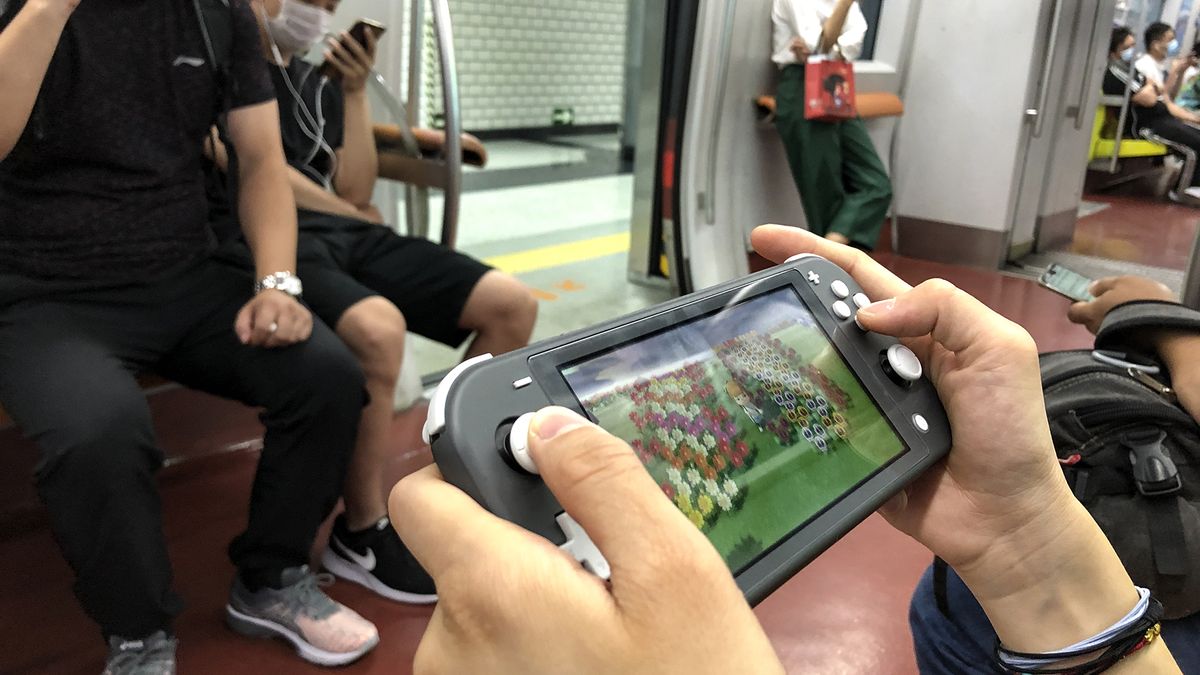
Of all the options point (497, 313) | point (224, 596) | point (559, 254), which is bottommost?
point (224, 596)

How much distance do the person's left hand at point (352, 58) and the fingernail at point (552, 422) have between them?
1.73m

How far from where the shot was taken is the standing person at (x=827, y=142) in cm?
303

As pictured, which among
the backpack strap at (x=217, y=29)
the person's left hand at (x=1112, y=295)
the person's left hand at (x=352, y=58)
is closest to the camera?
the person's left hand at (x=1112, y=295)

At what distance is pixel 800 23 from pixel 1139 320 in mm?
2356

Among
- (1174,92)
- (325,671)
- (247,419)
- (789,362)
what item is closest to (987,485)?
(789,362)

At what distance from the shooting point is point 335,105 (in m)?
1.93

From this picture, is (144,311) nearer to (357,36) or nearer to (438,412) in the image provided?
(357,36)

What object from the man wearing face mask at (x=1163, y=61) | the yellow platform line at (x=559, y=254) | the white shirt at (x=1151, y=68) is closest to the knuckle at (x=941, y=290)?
the yellow platform line at (x=559, y=254)

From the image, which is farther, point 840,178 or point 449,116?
point 840,178

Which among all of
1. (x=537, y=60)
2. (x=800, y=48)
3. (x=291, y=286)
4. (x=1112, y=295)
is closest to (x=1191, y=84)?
(x=800, y=48)

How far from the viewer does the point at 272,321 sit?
133 centimetres

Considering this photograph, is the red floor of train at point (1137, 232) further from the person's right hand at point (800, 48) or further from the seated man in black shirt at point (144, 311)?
the seated man in black shirt at point (144, 311)

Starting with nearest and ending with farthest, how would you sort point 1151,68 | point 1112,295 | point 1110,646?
point 1110,646
point 1112,295
point 1151,68

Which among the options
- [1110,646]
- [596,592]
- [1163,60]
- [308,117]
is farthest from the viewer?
[1163,60]
